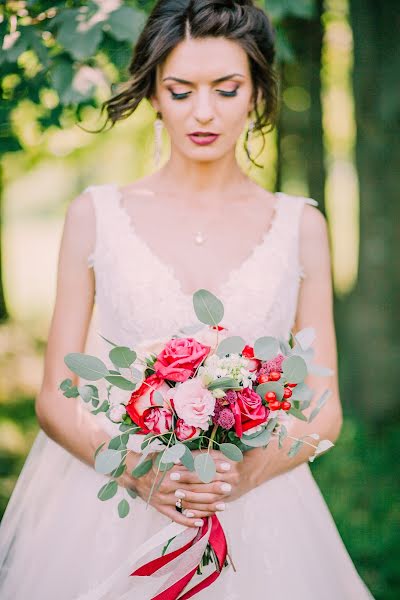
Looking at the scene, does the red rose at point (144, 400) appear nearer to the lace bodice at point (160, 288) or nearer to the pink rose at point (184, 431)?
the pink rose at point (184, 431)

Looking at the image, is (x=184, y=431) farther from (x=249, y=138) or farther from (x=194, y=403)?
(x=249, y=138)

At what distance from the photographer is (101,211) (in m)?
2.89

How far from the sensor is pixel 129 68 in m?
2.94

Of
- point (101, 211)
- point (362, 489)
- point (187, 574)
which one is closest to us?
point (187, 574)

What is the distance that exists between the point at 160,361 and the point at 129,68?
1280mm

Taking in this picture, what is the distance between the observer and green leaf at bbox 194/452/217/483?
6.89 ft

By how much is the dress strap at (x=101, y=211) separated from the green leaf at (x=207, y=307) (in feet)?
2.40

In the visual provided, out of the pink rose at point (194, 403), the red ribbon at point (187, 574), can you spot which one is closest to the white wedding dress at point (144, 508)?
the red ribbon at point (187, 574)

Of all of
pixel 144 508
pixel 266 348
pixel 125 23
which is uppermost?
pixel 125 23

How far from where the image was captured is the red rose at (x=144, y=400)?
2.12 meters

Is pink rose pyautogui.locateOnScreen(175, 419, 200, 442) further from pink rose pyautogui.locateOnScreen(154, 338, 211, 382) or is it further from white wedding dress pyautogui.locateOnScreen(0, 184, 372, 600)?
white wedding dress pyautogui.locateOnScreen(0, 184, 372, 600)

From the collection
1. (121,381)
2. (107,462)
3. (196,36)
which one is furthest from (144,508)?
(196,36)

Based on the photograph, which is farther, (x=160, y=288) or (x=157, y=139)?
(x=157, y=139)

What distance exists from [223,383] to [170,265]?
832 millimetres
